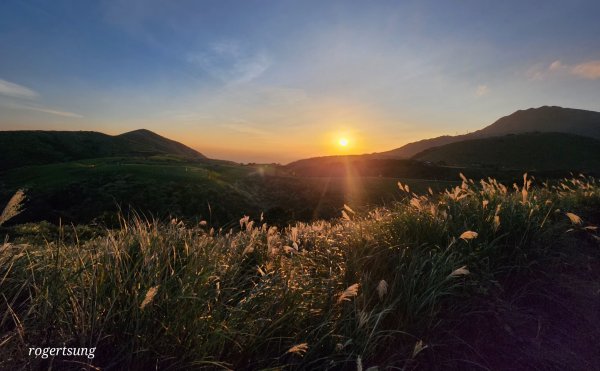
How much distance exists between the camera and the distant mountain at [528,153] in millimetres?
85438

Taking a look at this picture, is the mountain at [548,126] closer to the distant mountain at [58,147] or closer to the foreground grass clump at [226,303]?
the distant mountain at [58,147]

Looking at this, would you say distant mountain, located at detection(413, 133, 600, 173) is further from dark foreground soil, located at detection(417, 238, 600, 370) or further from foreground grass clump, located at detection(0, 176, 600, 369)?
foreground grass clump, located at detection(0, 176, 600, 369)

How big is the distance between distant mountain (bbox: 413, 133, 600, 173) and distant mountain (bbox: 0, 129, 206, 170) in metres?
84.8

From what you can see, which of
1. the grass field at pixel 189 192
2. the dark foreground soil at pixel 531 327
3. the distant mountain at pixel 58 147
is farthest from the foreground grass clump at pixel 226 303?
the distant mountain at pixel 58 147

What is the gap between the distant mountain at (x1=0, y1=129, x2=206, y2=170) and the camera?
374 feet

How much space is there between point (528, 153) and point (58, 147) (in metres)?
142

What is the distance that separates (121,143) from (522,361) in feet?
575

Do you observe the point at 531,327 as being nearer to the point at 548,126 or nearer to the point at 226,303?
the point at 226,303

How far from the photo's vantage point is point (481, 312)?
4.04 metres

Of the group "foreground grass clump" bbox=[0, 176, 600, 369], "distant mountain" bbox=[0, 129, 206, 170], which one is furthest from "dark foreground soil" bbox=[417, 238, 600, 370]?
"distant mountain" bbox=[0, 129, 206, 170]

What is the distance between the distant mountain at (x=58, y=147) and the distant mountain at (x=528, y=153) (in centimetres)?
8476

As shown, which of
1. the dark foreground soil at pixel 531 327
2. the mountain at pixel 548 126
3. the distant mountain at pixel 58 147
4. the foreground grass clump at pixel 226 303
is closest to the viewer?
the foreground grass clump at pixel 226 303

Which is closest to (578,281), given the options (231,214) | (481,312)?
(481,312)

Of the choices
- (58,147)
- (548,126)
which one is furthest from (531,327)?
(548,126)
